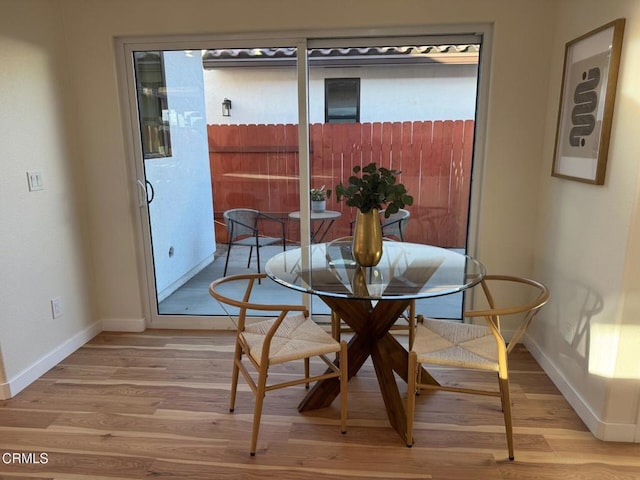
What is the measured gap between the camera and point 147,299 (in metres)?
3.34

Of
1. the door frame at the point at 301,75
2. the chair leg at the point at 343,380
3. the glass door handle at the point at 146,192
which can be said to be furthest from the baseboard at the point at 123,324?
the chair leg at the point at 343,380

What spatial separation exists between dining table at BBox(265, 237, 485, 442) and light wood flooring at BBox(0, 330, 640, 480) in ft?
0.47

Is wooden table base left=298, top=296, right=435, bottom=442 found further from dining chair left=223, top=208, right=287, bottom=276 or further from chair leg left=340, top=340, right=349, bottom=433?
dining chair left=223, top=208, right=287, bottom=276

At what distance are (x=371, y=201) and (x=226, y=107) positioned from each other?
5.02 feet

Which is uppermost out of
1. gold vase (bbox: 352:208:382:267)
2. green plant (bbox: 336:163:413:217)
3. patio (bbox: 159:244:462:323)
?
green plant (bbox: 336:163:413:217)

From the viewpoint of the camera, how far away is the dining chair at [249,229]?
10.9ft

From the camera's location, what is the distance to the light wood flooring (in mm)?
1906

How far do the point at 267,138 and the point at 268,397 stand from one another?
1738 mm

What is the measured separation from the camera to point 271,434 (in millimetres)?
2133

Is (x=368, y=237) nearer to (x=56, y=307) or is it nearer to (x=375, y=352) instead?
(x=375, y=352)

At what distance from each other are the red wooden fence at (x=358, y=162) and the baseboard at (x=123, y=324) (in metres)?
1.24

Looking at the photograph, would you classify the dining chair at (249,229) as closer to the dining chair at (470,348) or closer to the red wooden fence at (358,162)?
the red wooden fence at (358,162)

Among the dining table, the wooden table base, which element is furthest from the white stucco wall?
the wooden table base

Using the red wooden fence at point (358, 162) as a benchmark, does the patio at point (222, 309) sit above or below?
below
